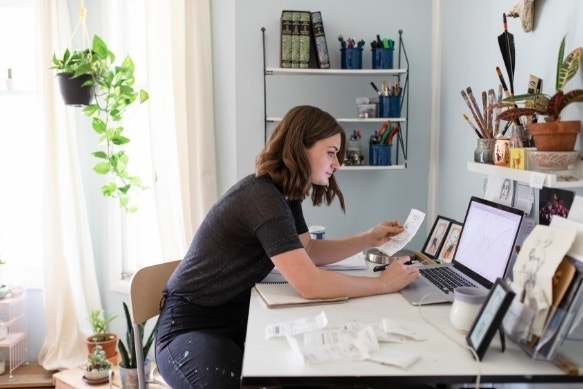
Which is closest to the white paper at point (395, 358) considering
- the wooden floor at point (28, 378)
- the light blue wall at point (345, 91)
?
the light blue wall at point (345, 91)

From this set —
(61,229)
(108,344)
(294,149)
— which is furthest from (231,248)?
(61,229)

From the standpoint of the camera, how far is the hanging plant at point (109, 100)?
2.59 meters

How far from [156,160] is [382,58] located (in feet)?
4.05

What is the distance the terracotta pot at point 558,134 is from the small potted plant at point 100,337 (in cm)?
231

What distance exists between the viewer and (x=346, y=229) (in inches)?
115

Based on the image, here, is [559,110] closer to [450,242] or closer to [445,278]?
[445,278]

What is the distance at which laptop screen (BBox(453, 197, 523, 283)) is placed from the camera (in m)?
1.62

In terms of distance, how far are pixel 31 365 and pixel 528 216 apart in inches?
104

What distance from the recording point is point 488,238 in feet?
5.74

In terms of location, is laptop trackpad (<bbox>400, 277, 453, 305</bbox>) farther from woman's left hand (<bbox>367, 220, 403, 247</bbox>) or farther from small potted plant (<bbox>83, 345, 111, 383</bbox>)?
small potted plant (<bbox>83, 345, 111, 383</bbox>)

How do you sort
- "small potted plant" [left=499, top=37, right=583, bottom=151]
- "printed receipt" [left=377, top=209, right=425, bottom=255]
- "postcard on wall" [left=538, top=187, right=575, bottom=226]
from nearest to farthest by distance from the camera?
"small potted plant" [left=499, top=37, right=583, bottom=151] < "postcard on wall" [left=538, top=187, right=575, bottom=226] < "printed receipt" [left=377, top=209, right=425, bottom=255]

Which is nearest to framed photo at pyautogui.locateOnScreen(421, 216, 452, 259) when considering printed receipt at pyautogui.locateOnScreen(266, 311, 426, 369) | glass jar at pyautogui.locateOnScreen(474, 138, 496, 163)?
glass jar at pyautogui.locateOnScreen(474, 138, 496, 163)

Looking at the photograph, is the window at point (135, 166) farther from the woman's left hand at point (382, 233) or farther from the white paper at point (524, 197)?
the white paper at point (524, 197)

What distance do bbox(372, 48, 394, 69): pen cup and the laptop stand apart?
979 mm
